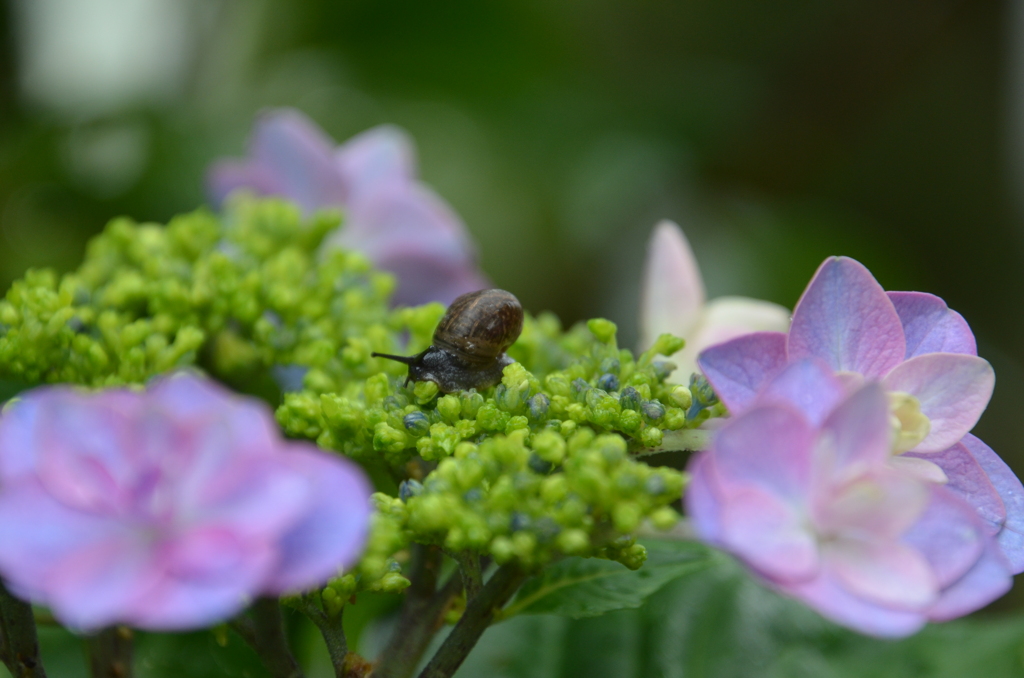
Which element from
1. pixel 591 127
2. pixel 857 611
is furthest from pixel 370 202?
pixel 591 127

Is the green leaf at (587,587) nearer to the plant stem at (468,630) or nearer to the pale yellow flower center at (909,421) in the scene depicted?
the plant stem at (468,630)

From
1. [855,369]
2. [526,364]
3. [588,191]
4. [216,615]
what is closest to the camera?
[216,615]

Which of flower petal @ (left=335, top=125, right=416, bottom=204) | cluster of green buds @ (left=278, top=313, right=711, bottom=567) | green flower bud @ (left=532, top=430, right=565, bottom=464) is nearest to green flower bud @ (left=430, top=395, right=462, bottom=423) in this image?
cluster of green buds @ (left=278, top=313, right=711, bottom=567)

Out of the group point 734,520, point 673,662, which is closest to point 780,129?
point 673,662

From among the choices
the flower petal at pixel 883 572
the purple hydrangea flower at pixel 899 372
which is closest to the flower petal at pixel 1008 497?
the purple hydrangea flower at pixel 899 372

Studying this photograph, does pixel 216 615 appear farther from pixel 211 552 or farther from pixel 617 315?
pixel 617 315

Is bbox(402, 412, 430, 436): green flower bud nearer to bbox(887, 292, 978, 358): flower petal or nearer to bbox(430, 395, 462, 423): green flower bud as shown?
bbox(430, 395, 462, 423): green flower bud
